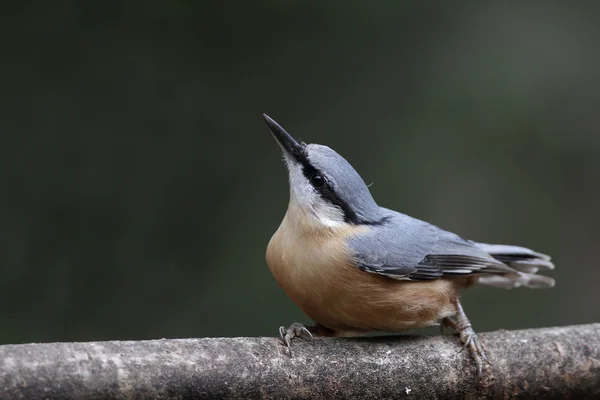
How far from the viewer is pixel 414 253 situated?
3250mm

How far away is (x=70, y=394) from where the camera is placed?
233cm

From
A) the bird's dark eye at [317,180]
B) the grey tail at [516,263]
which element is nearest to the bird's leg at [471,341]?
the grey tail at [516,263]

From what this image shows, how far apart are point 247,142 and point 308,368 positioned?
2697 mm

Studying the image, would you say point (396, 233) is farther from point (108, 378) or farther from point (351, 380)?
point (108, 378)

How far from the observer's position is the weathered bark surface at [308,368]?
7.73ft

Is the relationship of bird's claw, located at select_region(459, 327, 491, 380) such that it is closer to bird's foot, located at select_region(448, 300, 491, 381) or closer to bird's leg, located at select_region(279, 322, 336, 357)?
bird's foot, located at select_region(448, 300, 491, 381)

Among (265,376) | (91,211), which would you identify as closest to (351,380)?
(265,376)

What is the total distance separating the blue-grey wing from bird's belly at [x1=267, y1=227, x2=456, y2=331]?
54 millimetres

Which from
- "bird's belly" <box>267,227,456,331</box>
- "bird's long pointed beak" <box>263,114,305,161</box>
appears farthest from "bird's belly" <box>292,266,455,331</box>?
Result: "bird's long pointed beak" <box>263,114,305,161</box>

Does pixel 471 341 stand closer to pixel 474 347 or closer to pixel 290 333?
pixel 474 347

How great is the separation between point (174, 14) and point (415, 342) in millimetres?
3102

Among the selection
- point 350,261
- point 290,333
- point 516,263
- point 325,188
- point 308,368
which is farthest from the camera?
point 516,263

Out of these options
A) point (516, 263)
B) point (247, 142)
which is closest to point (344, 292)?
point (516, 263)

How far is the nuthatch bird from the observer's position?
9.94 ft
